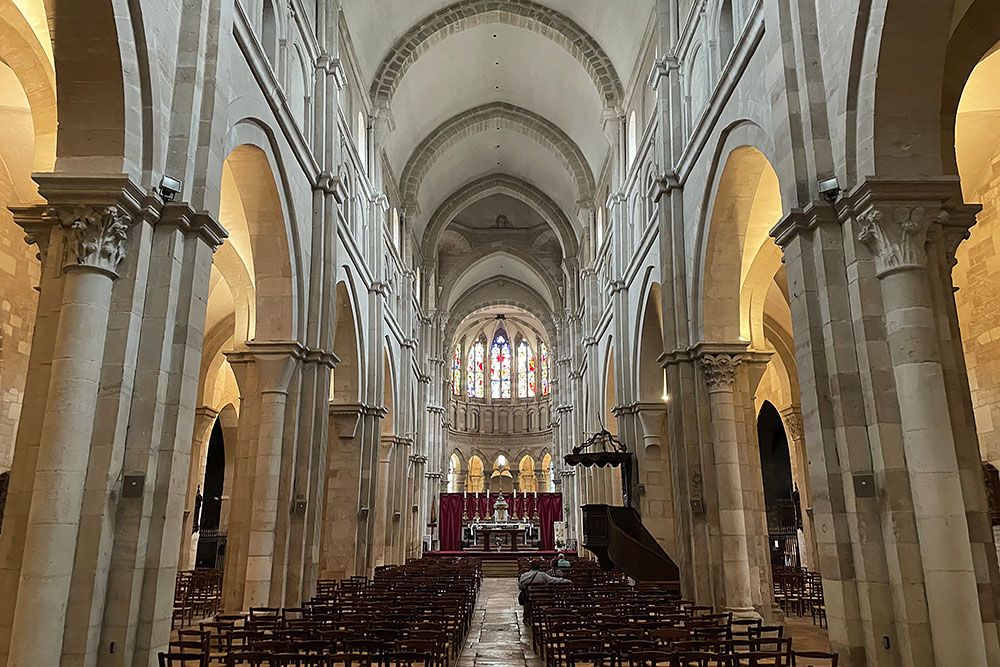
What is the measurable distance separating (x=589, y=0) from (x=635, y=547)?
50.3 feet

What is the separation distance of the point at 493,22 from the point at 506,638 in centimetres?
1891

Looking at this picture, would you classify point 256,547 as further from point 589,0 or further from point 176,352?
point 589,0

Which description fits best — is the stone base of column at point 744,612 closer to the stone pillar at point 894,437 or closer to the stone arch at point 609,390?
the stone pillar at point 894,437

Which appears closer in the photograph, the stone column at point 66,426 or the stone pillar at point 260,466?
the stone column at point 66,426

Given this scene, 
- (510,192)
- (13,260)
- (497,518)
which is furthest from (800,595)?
(497,518)

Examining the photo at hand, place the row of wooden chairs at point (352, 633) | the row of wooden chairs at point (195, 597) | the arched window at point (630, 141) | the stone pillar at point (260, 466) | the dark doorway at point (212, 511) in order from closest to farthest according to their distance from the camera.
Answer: the row of wooden chairs at point (352, 633) < the stone pillar at point (260, 466) < the row of wooden chairs at point (195, 597) < the arched window at point (630, 141) < the dark doorway at point (212, 511)

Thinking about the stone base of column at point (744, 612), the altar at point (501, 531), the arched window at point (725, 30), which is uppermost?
the arched window at point (725, 30)

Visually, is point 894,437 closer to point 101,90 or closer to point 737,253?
point 737,253

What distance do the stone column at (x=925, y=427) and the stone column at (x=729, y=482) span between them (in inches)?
239

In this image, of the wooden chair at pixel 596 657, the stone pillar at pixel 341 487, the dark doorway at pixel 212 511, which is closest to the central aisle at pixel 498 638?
the wooden chair at pixel 596 657

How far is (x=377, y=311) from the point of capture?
906 inches

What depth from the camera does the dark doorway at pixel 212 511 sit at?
2602 cm

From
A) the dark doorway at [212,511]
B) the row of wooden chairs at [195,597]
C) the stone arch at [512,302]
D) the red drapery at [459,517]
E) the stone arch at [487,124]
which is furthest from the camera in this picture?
the stone arch at [512,302]

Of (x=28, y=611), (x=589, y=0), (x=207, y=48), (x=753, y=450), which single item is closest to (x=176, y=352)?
(x=28, y=611)
